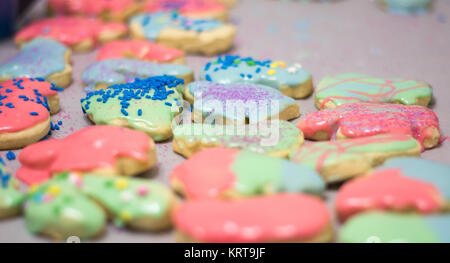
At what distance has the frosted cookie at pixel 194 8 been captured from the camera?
2412mm

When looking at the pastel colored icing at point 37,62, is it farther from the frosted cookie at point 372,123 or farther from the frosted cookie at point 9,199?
the frosted cookie at point 372,123

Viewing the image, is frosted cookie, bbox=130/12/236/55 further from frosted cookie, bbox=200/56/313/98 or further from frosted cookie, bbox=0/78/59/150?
frosted cookie, bbox=0/78/59/150

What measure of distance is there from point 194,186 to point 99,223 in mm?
237

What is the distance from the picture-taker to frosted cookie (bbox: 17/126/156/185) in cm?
128

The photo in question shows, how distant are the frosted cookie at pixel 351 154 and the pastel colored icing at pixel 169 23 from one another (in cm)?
102

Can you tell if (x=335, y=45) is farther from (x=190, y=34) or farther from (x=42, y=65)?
(x=42, y=65)

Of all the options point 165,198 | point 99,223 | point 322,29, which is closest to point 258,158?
point 165,198

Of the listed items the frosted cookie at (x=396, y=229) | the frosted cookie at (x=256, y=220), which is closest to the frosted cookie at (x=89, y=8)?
the frosted cookie at (x=256, y=220)

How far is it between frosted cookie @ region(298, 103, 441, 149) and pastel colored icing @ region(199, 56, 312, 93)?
0.25 metres

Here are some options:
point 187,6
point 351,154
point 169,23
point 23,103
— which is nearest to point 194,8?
point 187,6

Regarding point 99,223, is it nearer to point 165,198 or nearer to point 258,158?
point 165,198

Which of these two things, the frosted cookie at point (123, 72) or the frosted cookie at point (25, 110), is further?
the frosted cookie at point (123, 72)

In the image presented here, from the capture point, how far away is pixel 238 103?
1.58 metres

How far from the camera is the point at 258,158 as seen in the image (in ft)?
4.15
